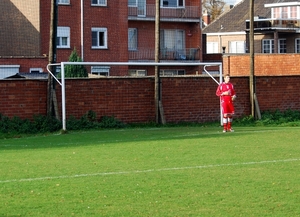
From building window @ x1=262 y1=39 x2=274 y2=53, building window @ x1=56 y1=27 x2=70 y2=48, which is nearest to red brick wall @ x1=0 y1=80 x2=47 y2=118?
building window @ x1=56 y1=27 x2=70 y2=48

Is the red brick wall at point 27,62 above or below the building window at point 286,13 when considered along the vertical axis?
below

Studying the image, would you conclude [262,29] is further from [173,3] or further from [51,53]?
[51,53]

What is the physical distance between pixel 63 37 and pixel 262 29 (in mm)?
22399

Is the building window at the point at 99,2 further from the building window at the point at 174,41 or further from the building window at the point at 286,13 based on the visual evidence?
the building window at the point at 286,13

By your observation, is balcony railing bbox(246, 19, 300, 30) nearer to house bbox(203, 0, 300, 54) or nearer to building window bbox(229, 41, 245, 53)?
house bbox(203, 0, 300, 54)

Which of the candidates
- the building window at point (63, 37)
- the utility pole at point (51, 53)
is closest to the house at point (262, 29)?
the building window at point (63, 37)

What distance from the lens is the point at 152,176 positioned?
13.7m

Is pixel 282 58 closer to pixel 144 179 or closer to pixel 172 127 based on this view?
pixel 172 127

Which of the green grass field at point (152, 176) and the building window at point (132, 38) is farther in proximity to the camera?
the building window at point (132, 38)

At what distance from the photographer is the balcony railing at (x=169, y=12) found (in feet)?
185

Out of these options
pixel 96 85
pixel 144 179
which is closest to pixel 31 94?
pixel 96 85

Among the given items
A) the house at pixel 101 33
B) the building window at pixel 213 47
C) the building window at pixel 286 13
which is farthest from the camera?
the building window at pixel 213 47

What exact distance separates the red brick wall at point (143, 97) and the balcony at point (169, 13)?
27283mm

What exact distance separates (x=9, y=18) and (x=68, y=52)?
4.62m
